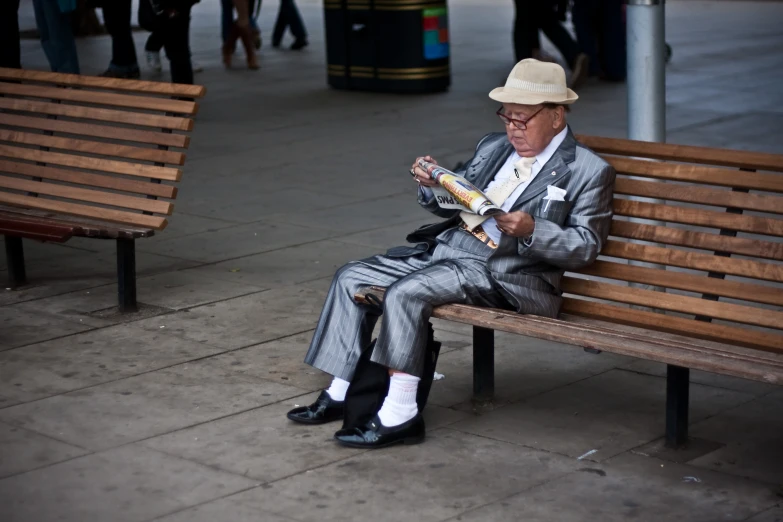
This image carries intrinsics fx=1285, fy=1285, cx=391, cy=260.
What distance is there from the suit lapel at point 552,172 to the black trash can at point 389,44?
343 inches

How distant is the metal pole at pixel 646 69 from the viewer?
19.5ft

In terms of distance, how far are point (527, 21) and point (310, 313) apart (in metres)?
8.07

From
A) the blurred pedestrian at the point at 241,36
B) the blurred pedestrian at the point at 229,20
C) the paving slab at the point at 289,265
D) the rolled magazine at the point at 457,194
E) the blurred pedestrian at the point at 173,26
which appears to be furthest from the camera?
the blurred pedestrian at the point at 229,20

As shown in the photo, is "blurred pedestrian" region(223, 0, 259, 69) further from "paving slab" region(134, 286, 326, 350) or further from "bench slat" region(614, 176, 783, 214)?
"bench slat" region(614, 176, 783, 214)

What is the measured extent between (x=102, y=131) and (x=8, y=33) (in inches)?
192

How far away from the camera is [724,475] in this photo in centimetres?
429

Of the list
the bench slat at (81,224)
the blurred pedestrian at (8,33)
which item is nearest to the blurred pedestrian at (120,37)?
the blurred pedestrian at (8,33)

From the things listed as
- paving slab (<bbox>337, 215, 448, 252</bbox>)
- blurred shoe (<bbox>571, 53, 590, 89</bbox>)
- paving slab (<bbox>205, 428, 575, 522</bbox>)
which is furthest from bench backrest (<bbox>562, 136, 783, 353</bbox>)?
blurred shoe (<bbox>571, 53, 590, 89</bbox>)

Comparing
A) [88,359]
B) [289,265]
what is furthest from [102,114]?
[88,359]

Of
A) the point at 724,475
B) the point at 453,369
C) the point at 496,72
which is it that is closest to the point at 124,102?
the point at 453,369

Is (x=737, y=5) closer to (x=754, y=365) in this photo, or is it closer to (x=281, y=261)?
(x=281, y=261)

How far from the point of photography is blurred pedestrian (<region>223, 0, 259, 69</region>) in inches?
590

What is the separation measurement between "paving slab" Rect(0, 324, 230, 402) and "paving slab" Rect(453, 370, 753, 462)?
4.91 feet

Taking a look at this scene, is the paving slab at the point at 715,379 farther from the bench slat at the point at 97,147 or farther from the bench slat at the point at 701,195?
the bench slat at the point at 97,147
